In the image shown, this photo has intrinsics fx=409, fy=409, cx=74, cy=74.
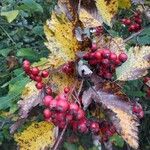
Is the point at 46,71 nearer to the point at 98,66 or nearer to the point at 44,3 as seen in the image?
the point at 98,66

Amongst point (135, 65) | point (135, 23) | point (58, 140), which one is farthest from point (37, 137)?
point (135, 23)

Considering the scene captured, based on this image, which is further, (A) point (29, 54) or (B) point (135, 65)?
(A) point (29, 54)

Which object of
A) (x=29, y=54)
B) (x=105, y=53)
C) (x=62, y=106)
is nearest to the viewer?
(x=62, y=106)

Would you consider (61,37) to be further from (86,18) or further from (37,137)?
(37,137)

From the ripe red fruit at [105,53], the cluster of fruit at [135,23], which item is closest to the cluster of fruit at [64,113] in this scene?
the ripe red fruit at [105,53]

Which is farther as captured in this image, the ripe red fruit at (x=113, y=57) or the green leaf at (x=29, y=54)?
the green leaf at (x=29, y=54)

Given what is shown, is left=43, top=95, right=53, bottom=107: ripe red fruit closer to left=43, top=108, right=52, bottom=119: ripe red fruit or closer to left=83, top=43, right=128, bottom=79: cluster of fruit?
left=43, top=108, right=52, bottom=119: ripe red fruit

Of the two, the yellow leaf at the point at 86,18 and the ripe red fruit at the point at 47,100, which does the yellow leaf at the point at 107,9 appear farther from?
the ripe red fruit at the point at 47,100

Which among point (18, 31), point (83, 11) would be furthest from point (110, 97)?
point (18, 31)
